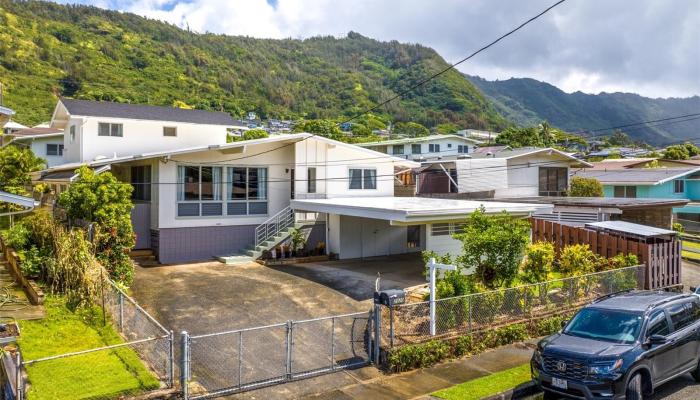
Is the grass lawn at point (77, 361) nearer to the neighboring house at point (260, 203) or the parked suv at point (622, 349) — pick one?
the parked suv at point (622, 349)

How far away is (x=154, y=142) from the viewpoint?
84.1ft

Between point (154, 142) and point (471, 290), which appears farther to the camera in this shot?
point (154, 142)

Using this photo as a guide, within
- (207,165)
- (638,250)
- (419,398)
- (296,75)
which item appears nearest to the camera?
(419,398)

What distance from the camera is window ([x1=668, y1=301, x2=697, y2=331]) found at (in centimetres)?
983

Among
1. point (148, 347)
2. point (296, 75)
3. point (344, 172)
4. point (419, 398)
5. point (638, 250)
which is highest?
point (296, 75)

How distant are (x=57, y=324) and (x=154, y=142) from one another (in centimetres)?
1550

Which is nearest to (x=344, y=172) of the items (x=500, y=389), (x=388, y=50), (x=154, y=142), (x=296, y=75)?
(x=154, y=142)

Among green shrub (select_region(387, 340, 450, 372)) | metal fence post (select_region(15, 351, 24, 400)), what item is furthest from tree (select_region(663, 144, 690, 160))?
metal fence post (select_region(15, 351, 24, 400))

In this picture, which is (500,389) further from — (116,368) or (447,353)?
(116,368)

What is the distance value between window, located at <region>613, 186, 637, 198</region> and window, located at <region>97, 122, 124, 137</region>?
1452 inches

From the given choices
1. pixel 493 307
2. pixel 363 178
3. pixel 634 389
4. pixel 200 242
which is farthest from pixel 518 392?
pixel 363 178

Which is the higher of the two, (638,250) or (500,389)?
(638,250)

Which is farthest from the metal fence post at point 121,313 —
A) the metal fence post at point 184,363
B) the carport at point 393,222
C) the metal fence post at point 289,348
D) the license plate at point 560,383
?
the license plate at point 560,383

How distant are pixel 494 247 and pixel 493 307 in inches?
63.4
